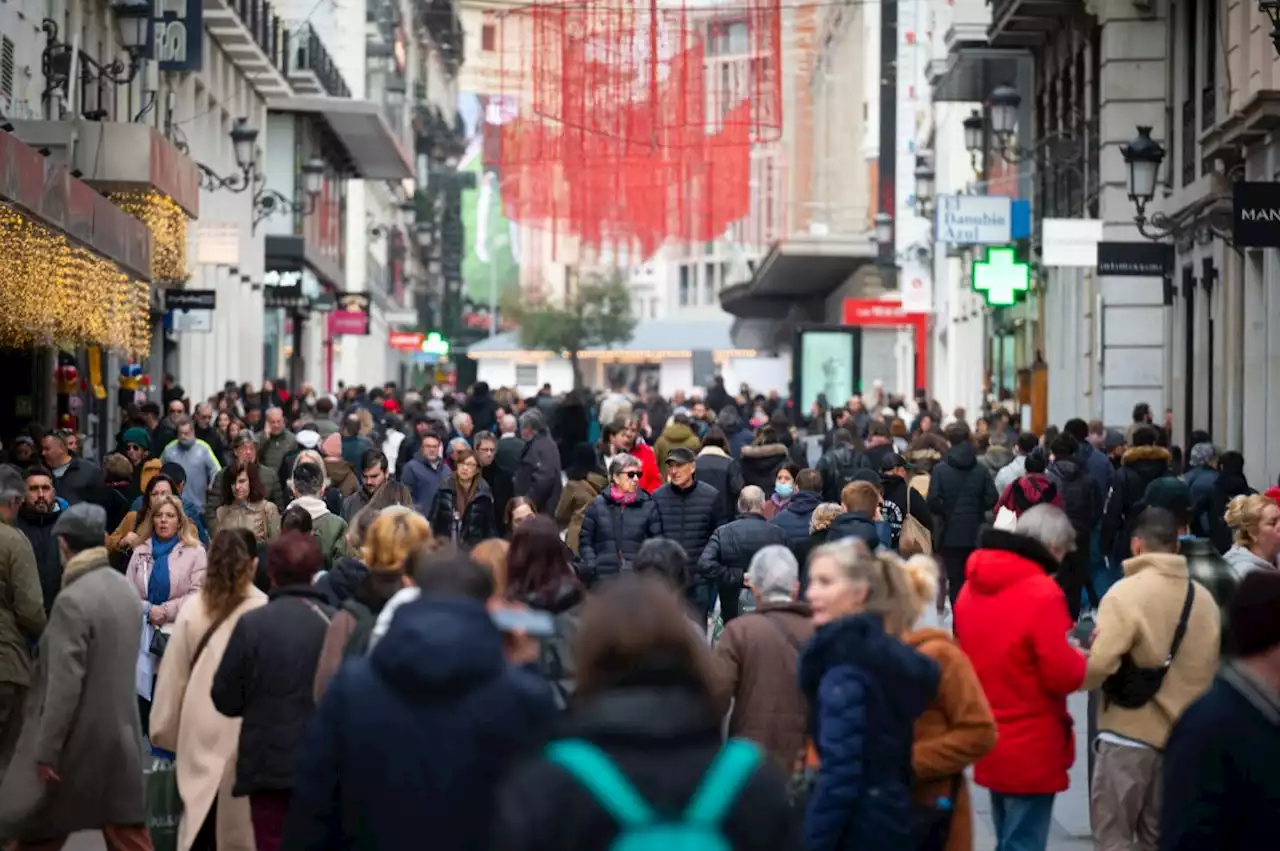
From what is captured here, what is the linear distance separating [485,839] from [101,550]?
401cm

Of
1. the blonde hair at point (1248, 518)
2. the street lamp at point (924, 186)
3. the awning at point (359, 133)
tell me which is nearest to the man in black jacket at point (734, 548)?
the blonde hair at point (1248, 518)

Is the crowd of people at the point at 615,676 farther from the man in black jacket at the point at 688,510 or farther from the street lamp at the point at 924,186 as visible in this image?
the street lamp at the point at 924,186

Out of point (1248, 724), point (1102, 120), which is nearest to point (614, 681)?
point (1248, 724)

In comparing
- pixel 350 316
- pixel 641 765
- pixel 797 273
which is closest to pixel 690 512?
pixel 641 765

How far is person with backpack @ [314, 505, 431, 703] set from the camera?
8.20m

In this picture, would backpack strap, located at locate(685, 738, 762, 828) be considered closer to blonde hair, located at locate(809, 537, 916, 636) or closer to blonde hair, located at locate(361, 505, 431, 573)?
blonde hair, located at locate(809, 537, 916, 636)

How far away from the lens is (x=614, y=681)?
183 inches

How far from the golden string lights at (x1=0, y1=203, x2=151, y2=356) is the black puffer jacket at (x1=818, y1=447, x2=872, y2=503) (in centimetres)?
606

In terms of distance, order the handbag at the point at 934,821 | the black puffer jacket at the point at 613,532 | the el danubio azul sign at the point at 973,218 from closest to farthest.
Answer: the handbag at the point at 934,821, the black puffer jacket at the point at 613,532, the el danubio azul sign at the point at 973,218

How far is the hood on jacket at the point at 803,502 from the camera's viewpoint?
1534 centimetres

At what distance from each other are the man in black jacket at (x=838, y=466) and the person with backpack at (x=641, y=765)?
1612 cm

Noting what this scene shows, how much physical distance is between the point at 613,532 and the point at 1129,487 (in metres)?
5.68

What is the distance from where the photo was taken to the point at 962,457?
18828mm

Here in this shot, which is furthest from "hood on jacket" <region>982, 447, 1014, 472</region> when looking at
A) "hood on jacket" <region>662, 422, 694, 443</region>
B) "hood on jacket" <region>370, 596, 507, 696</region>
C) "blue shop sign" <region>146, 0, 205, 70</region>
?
"blue shop sign" <region>146, 0, 205, 70</region>
